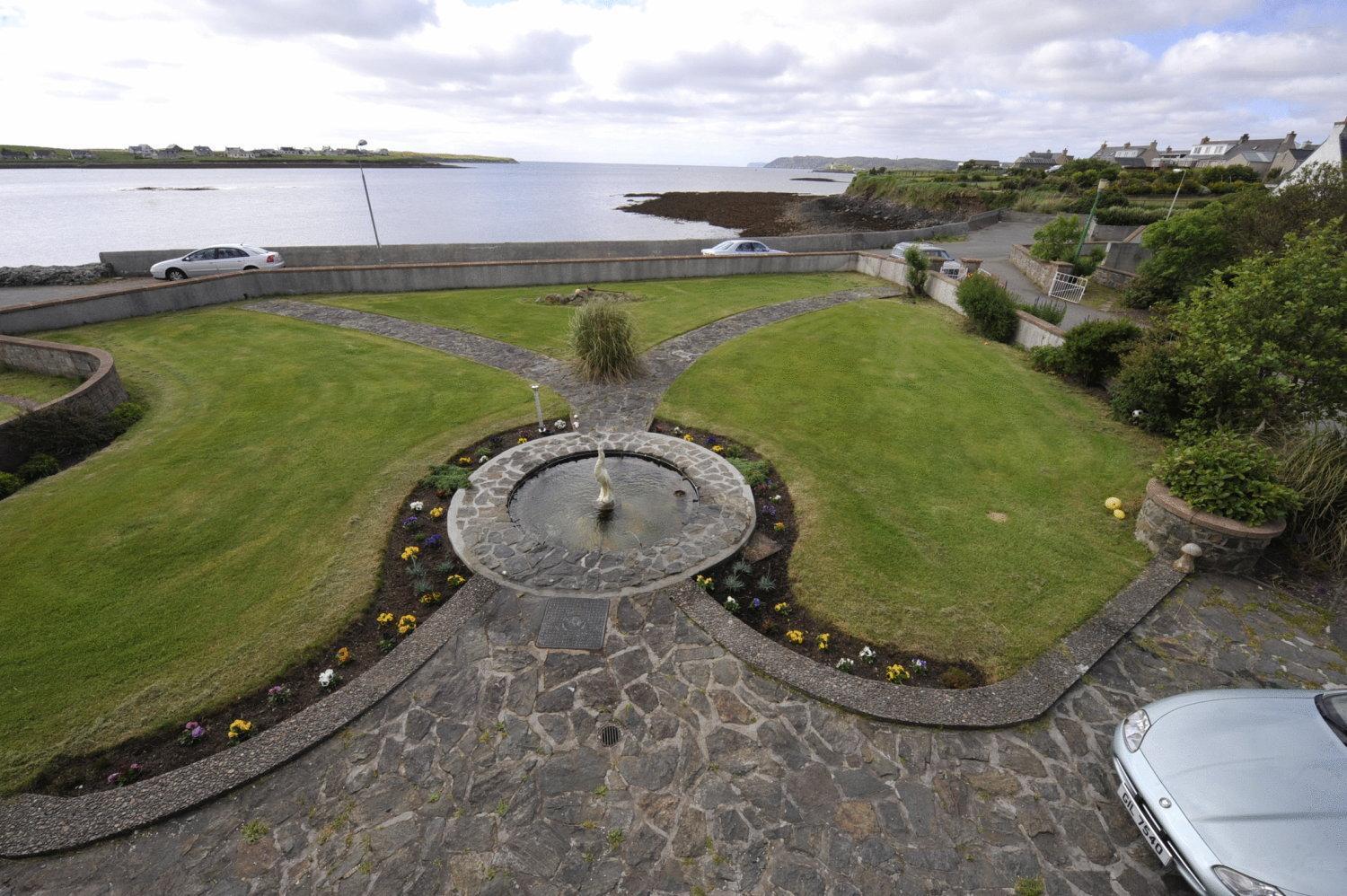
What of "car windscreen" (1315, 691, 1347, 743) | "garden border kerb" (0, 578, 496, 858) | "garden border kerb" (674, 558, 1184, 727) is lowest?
"garden border kerb" (674, 558, 1184, 727)

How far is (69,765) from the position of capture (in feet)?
17.1

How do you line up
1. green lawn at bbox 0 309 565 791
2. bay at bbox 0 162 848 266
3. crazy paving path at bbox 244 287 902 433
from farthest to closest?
bay at bbox 0 162 848 266 < crazy paving path at bbox 244 287 902 433 < green lawn at bbox 0 309 565 791

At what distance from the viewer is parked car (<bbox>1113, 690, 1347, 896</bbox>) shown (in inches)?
154

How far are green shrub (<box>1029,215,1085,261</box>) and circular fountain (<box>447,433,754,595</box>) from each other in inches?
960

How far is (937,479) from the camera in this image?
998 centimetres

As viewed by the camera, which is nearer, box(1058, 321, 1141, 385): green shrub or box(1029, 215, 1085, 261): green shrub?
box(1058, 321, 1141, 385): green shrub

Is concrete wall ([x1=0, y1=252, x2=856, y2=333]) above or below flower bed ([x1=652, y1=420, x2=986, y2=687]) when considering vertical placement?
above

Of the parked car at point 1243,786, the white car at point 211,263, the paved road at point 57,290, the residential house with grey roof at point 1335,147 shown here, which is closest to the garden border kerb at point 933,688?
the parked car at point 1243,786

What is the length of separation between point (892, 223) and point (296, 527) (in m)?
62.8

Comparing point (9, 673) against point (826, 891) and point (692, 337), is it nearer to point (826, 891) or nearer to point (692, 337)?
point (826, 891)

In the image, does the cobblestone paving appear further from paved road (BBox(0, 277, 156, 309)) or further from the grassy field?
paved road (BBox(0, 277, 156, 309))

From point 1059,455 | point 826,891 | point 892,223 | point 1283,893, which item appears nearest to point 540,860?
point 826,891

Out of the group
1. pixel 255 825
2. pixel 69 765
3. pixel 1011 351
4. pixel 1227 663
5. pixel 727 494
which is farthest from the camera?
pixel 1011 351

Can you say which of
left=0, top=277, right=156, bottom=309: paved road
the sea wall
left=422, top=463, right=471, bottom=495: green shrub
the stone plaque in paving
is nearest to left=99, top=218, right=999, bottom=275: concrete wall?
the sea wall
